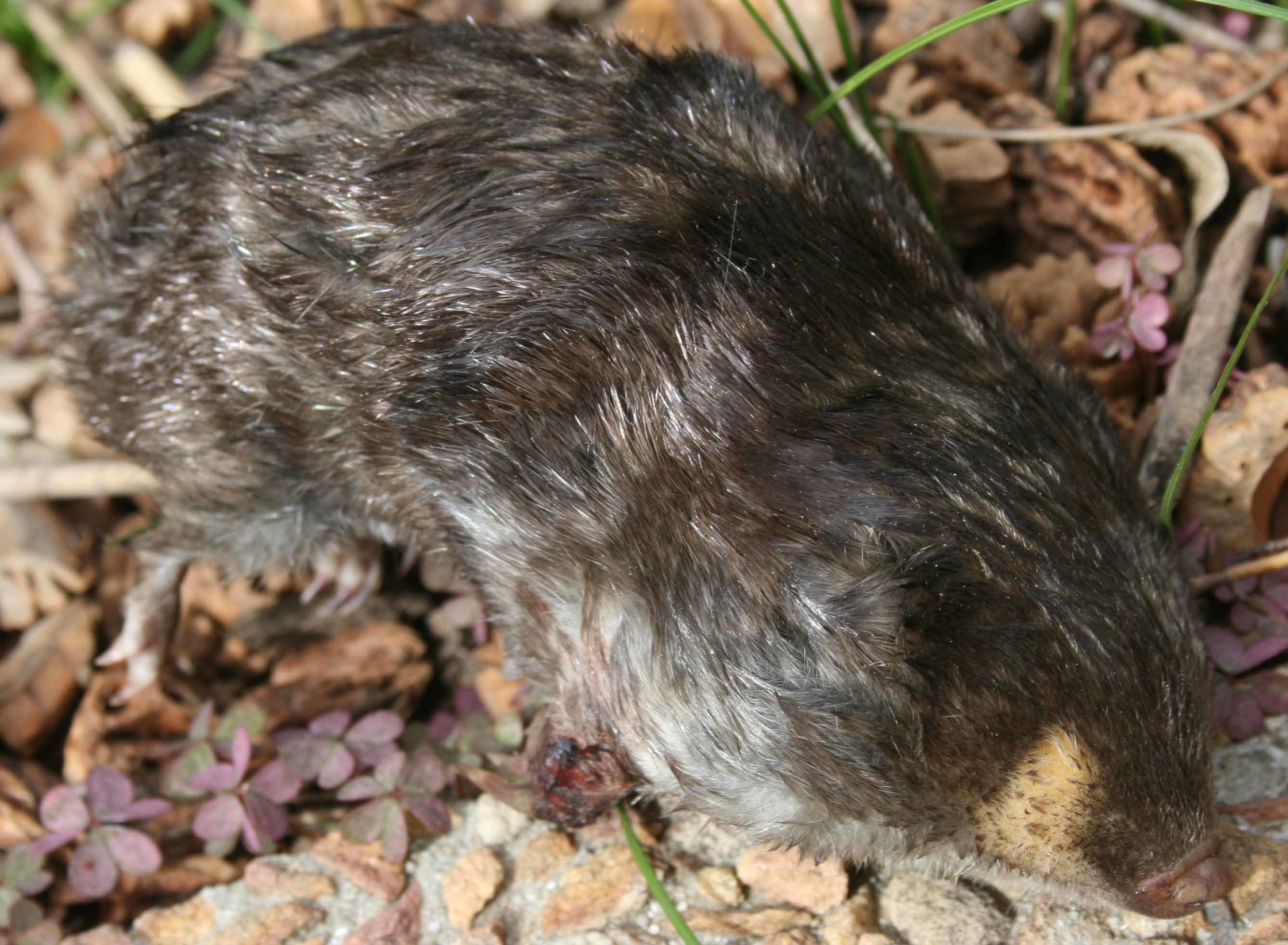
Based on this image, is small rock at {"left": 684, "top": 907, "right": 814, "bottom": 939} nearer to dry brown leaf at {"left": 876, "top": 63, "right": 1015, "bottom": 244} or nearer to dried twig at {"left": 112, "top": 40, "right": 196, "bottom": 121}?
dry brown leaf at {"left": 876, "top": 63, "right": 1015, "bottom": 244}

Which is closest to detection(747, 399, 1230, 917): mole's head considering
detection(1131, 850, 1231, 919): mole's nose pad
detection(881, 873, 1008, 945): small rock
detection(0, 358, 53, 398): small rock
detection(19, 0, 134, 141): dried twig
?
detection(1131, 850, 1231, 919): mole's nose pad

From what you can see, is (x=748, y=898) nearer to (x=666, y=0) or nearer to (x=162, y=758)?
(x=162, y=758)

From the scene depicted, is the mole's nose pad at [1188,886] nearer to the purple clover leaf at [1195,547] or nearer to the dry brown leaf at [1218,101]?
the purple clover leaf at [1195,547]

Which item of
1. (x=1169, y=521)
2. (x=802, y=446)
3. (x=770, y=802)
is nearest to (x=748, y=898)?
(x=770, y=802)

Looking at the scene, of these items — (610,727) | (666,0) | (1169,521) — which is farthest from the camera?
(666,0)

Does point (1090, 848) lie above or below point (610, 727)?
Answer: below

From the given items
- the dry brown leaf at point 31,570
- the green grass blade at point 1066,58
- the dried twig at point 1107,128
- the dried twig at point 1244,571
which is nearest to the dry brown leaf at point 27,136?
the dry brown leaf at point 31,570
